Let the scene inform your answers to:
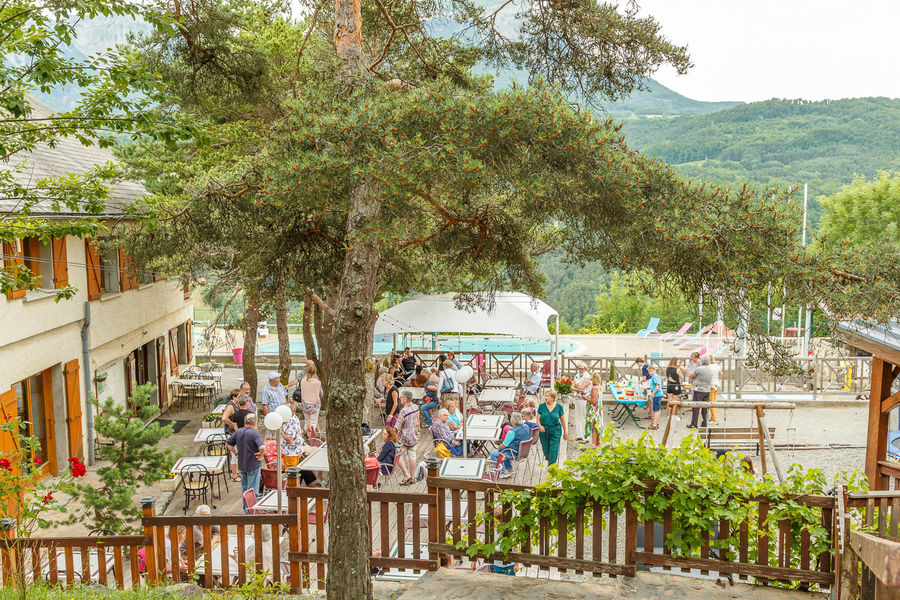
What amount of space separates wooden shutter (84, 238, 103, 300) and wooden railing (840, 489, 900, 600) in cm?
1313

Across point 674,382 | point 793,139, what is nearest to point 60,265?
point 674,382

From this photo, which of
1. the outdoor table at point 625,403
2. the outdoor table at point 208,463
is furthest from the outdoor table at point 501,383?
the outdoor table at point 208,463

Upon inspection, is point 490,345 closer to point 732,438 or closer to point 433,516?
point 732,438

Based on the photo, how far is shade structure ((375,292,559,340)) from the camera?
606 inches

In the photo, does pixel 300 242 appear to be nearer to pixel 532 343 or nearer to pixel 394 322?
pixel 394 322

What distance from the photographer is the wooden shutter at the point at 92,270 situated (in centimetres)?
1359

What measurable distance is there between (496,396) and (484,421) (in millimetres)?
2420

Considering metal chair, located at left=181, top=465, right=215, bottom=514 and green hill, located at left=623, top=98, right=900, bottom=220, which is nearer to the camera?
metal chair, located at left=181, top=465, right=215, bottom=514

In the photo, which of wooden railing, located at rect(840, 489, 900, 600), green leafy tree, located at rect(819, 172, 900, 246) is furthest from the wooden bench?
green leafy tree, located at rect(819, 172, 900, 246)

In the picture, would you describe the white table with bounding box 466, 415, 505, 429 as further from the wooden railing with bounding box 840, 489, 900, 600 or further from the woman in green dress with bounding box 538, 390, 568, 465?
the wooden railing with bounding box 840, 489, 900, 600

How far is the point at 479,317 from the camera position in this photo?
622 inches

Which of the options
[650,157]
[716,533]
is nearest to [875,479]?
[716,533]

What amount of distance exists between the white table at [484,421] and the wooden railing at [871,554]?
654cm

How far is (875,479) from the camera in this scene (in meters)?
8.09
